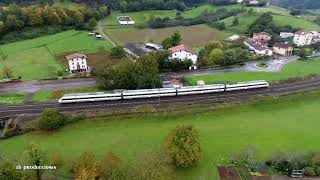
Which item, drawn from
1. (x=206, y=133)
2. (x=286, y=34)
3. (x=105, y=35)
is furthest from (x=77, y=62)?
(x=286, y=34)

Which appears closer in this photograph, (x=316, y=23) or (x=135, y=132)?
(x=135, y=132)

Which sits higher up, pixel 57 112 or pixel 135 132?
pixel 57 112

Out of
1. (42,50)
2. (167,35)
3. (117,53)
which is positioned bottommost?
(42,50)

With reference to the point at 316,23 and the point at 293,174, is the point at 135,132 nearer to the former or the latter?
the point at 293,174

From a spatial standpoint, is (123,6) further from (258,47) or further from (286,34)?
(286,34)

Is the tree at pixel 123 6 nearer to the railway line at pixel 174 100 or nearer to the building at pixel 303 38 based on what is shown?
the building at pixel 303 38

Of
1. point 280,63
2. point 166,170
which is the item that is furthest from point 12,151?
point 280,63

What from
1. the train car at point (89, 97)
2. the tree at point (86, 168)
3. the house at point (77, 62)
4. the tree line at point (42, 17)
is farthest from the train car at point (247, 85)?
the tree line at point (42, 17)
